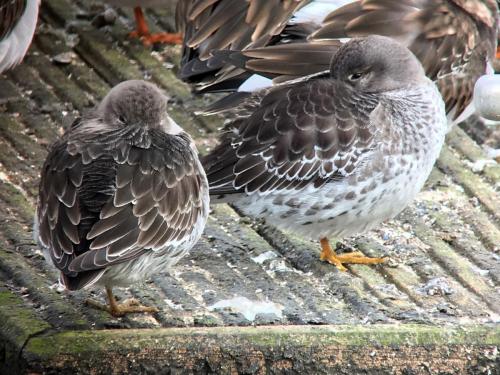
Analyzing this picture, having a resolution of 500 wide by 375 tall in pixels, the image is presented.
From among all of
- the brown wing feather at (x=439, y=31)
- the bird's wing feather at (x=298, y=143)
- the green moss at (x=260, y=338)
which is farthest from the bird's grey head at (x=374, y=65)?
the green moss at (x=260, y=338)

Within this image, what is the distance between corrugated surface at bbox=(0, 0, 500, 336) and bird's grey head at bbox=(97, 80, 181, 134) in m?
0.66

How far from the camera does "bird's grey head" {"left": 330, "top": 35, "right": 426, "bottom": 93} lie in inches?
202

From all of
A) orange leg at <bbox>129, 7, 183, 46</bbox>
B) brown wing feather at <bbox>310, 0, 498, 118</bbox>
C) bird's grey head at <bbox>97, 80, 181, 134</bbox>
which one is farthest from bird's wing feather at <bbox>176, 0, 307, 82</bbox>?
bird's grey head at <bbox>97, 80, 181, 134</bbox>

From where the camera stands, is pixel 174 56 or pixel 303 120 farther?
pixel 174 56

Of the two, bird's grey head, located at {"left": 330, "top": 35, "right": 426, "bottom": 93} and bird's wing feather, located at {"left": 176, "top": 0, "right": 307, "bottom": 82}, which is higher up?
bird's grey head, located at {"left": 330, "top": 35, "right": 426, "bottom": 93}

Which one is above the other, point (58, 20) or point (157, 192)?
point (157, 192)

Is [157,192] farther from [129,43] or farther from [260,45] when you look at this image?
[129,43]

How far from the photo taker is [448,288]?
5016mm

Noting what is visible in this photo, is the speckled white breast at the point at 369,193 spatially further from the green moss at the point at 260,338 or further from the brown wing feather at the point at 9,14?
the brown wing feather at the point at 9,14

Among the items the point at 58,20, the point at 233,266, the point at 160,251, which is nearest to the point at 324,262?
the point at 233,266

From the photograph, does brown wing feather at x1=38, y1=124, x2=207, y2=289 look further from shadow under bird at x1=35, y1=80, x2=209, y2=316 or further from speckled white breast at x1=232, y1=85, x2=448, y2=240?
speckled white breast at x1=232, y1=85, x2=448, y2=240

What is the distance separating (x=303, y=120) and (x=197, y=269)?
0.74 m

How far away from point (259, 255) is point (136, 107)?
2.95 feet

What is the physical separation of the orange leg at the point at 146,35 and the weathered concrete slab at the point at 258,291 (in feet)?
1.48
